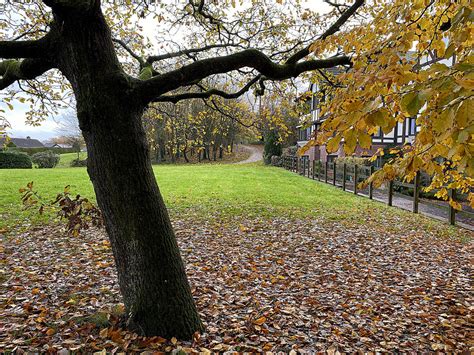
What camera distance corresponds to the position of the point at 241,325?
11.0 feet

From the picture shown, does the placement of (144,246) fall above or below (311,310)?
above

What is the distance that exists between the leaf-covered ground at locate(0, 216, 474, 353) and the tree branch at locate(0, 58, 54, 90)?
2.47 m

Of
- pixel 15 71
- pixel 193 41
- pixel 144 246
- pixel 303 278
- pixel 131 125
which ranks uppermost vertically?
pixel 193 41

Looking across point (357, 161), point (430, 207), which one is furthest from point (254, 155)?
point (430, 207)

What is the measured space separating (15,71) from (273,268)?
427 centimetres

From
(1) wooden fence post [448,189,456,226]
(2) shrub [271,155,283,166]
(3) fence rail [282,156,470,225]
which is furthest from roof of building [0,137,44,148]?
(1) wooden fence post [448,189,456,226]

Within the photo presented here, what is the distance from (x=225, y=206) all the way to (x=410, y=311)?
7.05 metres

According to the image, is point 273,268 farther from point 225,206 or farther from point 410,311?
point 225,206

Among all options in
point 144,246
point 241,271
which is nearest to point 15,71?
point 144,246

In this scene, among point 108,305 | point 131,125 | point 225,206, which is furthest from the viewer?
point 225,206

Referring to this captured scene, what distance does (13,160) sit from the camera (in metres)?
24.0

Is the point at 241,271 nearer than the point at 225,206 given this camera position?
Yes

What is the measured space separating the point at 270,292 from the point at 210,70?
9.62ft

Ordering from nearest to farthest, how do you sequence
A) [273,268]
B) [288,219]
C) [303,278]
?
[303,278], [273,268], [288,219]
